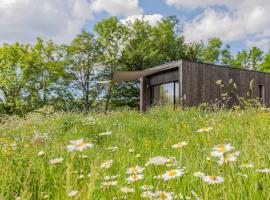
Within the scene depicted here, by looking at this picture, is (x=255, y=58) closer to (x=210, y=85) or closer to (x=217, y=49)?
(x=217, y=49)

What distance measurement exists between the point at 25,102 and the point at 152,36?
1367 cm

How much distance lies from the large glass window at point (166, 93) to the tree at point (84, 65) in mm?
9616

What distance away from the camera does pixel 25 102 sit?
24.2 meters

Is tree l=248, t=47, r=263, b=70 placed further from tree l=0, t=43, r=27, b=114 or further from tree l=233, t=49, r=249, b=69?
tree l=0, t=43, r=27, b=114

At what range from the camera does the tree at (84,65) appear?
87.9ft

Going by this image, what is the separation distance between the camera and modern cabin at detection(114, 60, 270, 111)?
49.8ft

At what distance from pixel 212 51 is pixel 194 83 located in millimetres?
21650

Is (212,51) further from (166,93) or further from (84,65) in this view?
(166,93)

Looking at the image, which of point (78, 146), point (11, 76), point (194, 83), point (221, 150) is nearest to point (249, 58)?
point (194, 83)

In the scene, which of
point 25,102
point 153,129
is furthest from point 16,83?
point 153,129

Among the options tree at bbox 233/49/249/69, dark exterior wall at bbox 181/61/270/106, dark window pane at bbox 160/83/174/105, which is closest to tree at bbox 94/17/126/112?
dark window pane at bbox 160/83/174/105

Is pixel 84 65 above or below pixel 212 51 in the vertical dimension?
below

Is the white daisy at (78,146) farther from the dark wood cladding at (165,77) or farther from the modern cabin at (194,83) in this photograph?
the dark wood cladding at (165,77)

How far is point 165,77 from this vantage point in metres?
17.2
